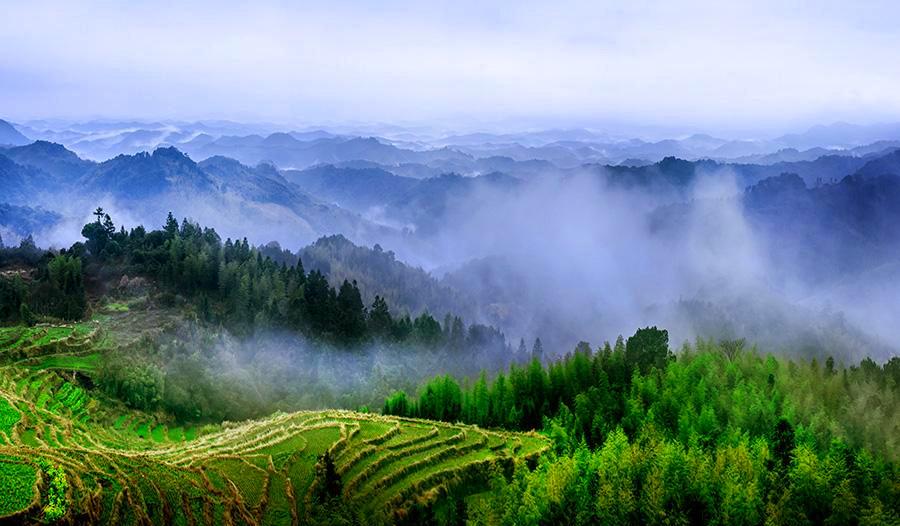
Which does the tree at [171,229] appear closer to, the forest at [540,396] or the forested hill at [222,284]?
the forested hill at [222,284]

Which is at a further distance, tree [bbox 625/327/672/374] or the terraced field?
tree [bbox 625/327/672/374]

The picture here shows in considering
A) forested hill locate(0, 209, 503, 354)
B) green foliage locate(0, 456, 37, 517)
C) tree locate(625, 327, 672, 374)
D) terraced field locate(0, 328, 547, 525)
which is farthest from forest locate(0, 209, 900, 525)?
green foliage locate(0, 456, 37, 517)

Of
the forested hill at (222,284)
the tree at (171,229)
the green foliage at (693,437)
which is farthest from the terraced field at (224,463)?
the tree at (171,229)

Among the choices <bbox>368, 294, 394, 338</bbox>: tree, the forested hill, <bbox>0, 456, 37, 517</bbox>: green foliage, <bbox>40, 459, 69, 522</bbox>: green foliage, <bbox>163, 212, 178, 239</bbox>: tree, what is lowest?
<bbox>368, 294, 394, 338</bbox>: tree

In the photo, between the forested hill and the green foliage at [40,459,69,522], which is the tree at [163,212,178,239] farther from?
the green foliage at [40,459,69,522]

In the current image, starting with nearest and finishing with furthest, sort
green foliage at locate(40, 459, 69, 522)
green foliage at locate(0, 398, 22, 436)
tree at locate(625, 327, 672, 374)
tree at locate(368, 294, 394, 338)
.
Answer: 1. green foliage at locate(40, 459, 69, 522)
2. green foliage at locate(0, 398, 22, 436)
3. tree at locate(625, 327, 672, 374)
4. tree at locate(368, 294, 394, 338)

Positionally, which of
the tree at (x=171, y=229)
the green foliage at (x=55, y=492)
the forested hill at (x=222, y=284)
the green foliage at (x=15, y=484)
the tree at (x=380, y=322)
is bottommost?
the tree at (x=380, y=322)

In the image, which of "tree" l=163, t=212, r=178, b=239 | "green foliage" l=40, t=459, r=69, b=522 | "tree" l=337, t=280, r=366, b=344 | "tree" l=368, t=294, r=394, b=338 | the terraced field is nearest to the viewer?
"green foliage" l=40, t=459, r=69, b=522

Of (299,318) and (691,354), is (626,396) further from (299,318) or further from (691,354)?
(299,318)

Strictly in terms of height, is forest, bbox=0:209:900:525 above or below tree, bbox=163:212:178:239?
below
